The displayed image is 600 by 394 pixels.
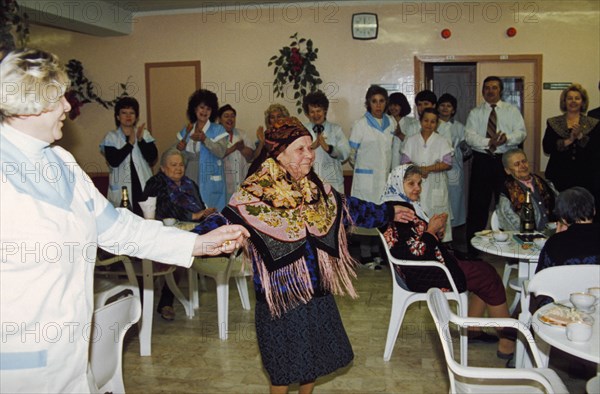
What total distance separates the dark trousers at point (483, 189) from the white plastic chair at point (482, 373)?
11.8 feet

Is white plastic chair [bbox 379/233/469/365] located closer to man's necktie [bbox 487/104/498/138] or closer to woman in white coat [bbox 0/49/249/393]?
woman in white coat [bbox 0/49/249/393]

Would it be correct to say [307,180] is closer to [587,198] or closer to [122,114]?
[587,198]

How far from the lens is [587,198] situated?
3.10 m

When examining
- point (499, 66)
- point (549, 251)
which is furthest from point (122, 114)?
point (499, 66)

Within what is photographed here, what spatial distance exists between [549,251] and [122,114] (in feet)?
12.5

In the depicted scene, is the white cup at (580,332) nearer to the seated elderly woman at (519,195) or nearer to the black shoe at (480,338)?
the black shoe at (480,338)

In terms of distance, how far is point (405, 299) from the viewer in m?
3.74

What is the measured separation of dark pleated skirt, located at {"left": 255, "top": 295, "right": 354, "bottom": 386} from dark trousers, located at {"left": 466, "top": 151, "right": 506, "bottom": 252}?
373 centimetres

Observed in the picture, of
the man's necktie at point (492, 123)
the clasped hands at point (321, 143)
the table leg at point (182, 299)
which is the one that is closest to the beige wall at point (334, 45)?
the man's necktie at point (492, 123)

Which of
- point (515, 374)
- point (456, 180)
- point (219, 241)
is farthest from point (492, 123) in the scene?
point (219, 241)

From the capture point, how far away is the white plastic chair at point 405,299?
3.55 meters

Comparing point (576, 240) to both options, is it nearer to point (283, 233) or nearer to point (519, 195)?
point (283, 233)

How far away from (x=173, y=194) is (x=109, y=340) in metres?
2.30

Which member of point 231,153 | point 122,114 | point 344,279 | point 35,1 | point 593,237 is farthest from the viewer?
point 231,153
